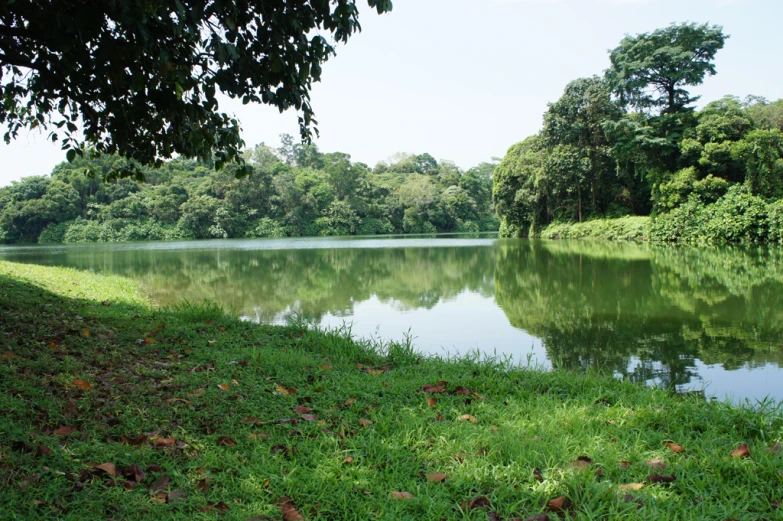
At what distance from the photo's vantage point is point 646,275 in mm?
12656

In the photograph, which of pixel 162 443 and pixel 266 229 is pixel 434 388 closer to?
pixel 162 443

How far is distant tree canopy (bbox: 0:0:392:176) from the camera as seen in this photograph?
347 cm

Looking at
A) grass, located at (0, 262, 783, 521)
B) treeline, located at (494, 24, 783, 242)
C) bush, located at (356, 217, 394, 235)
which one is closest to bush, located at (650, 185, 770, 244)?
treeline, located at (494, 24, 783, 242)

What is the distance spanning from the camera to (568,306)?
9.15 meters

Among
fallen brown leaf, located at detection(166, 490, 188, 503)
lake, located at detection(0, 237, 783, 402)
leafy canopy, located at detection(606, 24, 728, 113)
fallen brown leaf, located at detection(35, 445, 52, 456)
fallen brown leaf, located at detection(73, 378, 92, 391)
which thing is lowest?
lake, located at detection(0, 237, 783, 402)

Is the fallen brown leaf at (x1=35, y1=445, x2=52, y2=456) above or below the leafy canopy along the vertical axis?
below

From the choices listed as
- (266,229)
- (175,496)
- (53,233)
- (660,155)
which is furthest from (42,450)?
(53,233)

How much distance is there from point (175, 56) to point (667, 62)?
2975 centimetres

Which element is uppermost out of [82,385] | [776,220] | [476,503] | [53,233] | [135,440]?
[53,233]

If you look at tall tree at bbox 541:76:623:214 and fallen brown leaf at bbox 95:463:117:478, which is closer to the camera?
fallen brown leaf at bbox 95:463:117:478

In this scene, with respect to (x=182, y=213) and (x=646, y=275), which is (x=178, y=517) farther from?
(x=182, y=213)

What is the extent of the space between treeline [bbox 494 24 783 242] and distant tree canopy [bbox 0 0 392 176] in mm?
22209

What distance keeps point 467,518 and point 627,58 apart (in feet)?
105

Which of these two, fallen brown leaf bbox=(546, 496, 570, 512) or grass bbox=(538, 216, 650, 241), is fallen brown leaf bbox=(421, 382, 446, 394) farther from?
grass bbox=(538, 216, 650, 241)
